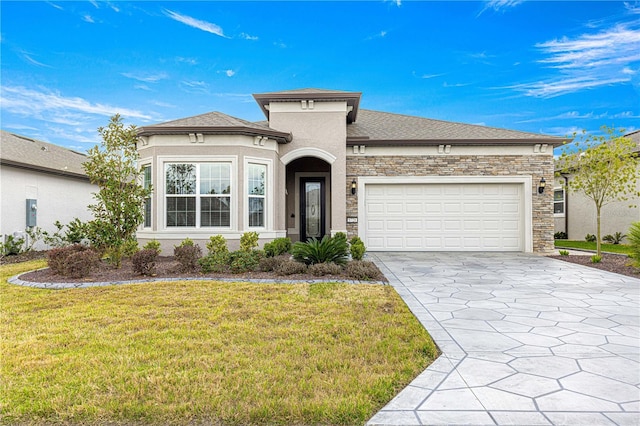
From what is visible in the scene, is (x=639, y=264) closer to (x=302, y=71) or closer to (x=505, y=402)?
(x=505, y=402)

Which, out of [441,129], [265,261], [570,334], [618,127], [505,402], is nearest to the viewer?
[505,402]

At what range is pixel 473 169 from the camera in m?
11.8

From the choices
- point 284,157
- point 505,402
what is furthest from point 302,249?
point 505,402

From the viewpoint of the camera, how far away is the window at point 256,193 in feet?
33.9

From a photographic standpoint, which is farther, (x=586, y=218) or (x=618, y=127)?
(x=586, y=218)

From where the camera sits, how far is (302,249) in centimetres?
785

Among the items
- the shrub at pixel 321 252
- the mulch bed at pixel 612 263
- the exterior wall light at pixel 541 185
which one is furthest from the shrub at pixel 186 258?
the exterior wall light at pixel 541 185

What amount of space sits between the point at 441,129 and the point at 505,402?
1166cm

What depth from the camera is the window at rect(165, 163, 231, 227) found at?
10.0m

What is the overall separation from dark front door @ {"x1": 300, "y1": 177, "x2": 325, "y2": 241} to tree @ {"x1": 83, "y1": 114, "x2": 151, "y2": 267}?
6008 millimetres

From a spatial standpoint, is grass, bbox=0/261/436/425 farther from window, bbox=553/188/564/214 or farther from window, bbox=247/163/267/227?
window, bbox=553/188/564/214

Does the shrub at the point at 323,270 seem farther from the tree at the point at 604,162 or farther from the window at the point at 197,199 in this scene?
the tree at the point at 604,162

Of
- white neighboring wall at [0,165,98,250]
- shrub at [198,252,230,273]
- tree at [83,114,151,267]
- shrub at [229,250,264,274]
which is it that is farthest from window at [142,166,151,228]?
white neighboring wall at [0,165,98,250]

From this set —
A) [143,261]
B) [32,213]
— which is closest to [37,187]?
[32,213]
